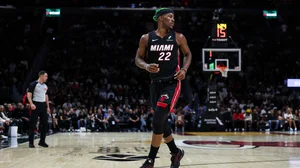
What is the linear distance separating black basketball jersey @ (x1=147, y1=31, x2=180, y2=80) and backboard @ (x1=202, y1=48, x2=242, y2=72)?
35.8 ft

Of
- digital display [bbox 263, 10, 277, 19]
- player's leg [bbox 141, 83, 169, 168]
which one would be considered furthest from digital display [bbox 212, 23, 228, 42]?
player's leg [bbox 141, 83, 169, 168]

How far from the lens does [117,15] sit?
2492cm

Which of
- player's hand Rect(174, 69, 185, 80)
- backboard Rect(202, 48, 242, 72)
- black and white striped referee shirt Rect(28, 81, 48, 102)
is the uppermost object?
backboard Rect(202, 48, 242, 72)

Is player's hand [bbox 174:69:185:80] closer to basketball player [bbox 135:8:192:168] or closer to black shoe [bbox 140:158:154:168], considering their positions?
basketball player [bbox 135:8:192:168]

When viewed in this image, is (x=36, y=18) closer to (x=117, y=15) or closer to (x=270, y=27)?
(x=117, y=15)

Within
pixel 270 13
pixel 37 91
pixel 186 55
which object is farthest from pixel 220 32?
pixel 186 55

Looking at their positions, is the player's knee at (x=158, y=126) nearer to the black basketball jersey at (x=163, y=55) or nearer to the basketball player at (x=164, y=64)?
the basketball player at (x=164, y=64)

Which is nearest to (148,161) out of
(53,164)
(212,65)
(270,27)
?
(53,164)

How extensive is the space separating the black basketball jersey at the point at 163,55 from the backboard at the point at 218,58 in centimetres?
1092

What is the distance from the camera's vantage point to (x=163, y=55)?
168 inches

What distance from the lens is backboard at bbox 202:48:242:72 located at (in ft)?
49.3

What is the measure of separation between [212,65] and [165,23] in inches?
434

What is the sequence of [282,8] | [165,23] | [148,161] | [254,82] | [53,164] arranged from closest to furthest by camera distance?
[148,161] < [165,23] < [53,164] < [254,82] < [282,8]

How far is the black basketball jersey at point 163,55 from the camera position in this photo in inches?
168
